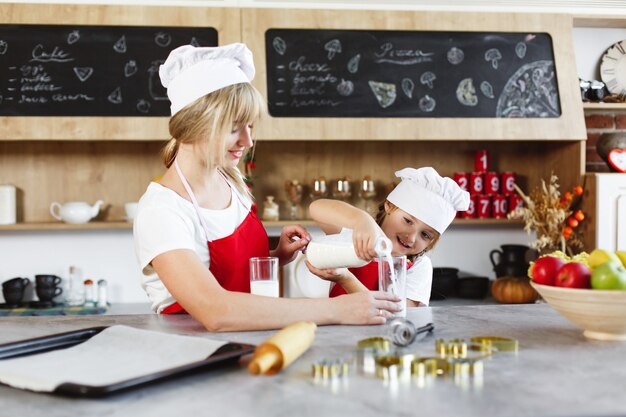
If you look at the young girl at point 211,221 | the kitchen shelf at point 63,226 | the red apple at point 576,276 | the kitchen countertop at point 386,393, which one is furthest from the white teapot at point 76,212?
the red apple at point 576,276

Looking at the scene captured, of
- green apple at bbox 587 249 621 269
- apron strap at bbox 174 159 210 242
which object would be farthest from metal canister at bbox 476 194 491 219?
green apple at bbox 587 249 621 269

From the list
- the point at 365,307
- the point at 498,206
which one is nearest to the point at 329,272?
the point at 365,307

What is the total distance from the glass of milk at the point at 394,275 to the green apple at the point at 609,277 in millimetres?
390

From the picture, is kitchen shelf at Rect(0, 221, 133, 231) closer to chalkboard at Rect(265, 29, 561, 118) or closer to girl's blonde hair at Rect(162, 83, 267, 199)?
chalkboard at Rect(265, 29, 561, 118)

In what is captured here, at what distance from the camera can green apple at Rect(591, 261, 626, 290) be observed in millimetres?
1325

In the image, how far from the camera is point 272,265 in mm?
1635

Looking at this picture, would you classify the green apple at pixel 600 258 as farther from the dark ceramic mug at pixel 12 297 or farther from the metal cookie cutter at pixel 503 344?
the dark ceramic mug at pixel 12 297

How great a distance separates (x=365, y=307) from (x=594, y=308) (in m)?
0.46

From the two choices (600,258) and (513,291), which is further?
(513,291)

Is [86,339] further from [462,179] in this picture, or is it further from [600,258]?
[462,179]

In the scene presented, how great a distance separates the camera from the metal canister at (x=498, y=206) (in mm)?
3854

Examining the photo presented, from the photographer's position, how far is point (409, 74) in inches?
142

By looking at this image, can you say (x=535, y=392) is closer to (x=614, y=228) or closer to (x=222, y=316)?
(x=222, y=316)

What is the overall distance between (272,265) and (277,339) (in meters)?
0.47
